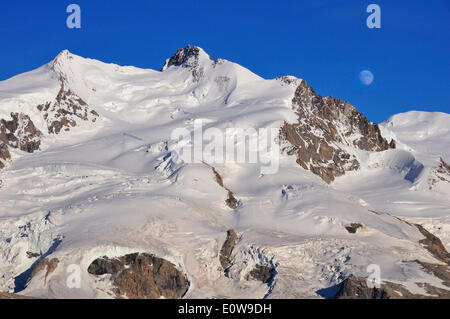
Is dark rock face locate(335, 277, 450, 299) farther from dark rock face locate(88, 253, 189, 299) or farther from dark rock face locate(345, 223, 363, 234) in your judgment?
dark rock face locate(88, 253, 189, 299)

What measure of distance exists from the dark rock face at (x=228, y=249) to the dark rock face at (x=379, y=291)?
81.5 feet

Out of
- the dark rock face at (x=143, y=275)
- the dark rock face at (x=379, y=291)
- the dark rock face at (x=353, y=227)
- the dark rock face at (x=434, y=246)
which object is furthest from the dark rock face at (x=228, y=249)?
the dark rock face at (x=434, y=246)

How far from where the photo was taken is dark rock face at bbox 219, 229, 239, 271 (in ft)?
521

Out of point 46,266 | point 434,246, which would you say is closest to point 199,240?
point 46,266

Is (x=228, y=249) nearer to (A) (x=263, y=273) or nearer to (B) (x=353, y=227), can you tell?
(A) (x=263, y=273)

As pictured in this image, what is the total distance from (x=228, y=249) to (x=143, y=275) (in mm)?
20194

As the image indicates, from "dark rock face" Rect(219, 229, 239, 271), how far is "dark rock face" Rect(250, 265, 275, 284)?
5244mm

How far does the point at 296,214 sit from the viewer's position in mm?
179500

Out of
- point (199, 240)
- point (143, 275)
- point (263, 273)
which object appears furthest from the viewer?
point (199, 240)

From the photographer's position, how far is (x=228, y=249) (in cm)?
16175

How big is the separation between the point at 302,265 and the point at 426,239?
39.6m
